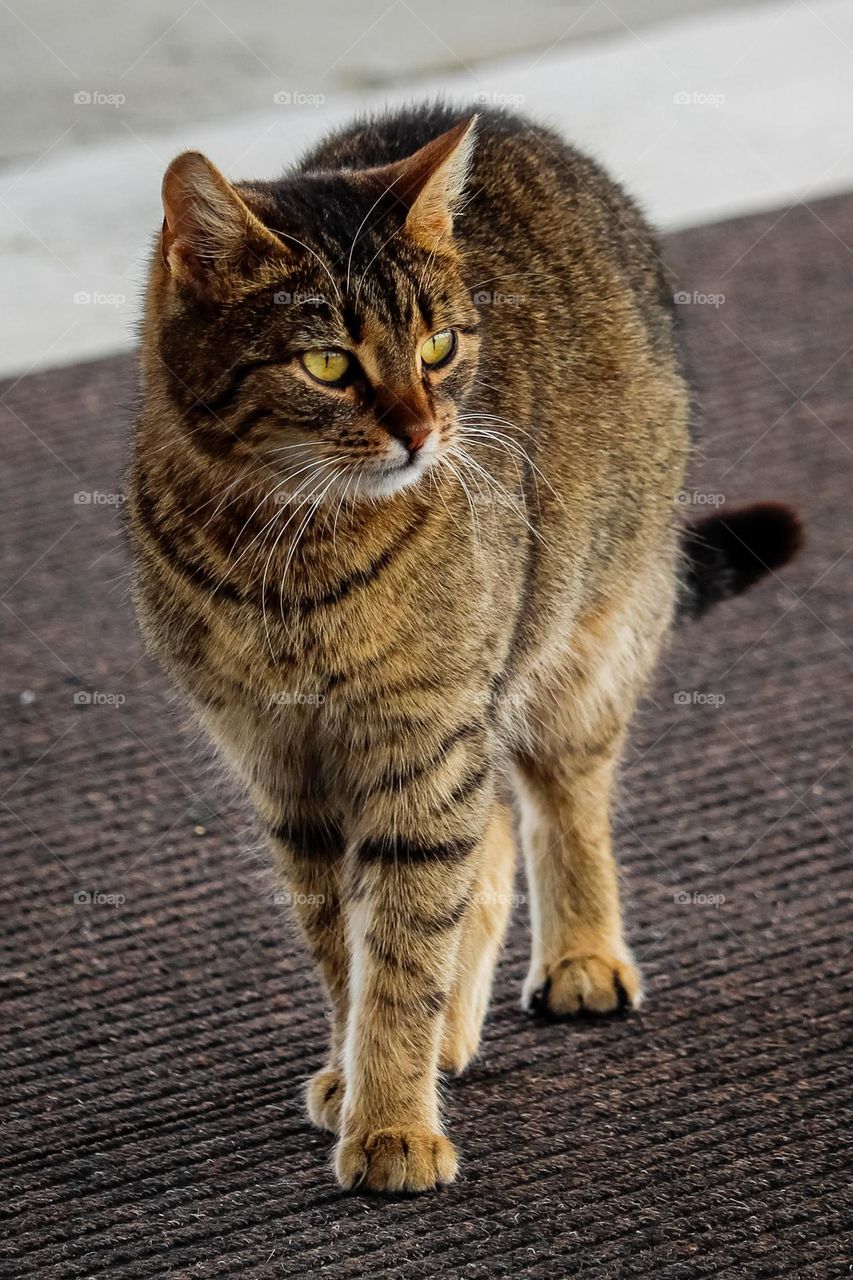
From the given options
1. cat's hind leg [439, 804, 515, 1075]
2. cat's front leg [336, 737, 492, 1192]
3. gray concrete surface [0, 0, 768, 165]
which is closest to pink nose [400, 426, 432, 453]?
cat's front leg [336, 737, 492, 1192]

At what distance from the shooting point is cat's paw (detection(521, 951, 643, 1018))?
168 centimetres

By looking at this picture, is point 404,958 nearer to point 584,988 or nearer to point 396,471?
point 584,988

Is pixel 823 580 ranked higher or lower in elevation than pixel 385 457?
lower

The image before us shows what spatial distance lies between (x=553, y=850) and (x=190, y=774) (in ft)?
1.74

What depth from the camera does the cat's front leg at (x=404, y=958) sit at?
143 cm

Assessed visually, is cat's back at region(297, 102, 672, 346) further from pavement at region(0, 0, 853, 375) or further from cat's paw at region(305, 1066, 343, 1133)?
pavement at region(0, 0, 853, 375)

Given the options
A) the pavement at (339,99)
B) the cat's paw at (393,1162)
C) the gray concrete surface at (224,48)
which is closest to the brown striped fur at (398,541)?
the cat's paw at (393,1162)

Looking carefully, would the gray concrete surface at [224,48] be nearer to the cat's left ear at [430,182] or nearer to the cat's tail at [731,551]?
the cat's tail at [731,551]

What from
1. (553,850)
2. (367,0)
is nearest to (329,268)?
(553,850)

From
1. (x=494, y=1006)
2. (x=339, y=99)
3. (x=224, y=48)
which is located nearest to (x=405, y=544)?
(x=494, y=1006)

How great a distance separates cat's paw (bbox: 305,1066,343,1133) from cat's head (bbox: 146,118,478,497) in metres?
0.57

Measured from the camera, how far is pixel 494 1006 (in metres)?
1.74

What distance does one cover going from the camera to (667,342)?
71.1 inches

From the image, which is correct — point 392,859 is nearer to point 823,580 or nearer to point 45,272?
point 823,580
